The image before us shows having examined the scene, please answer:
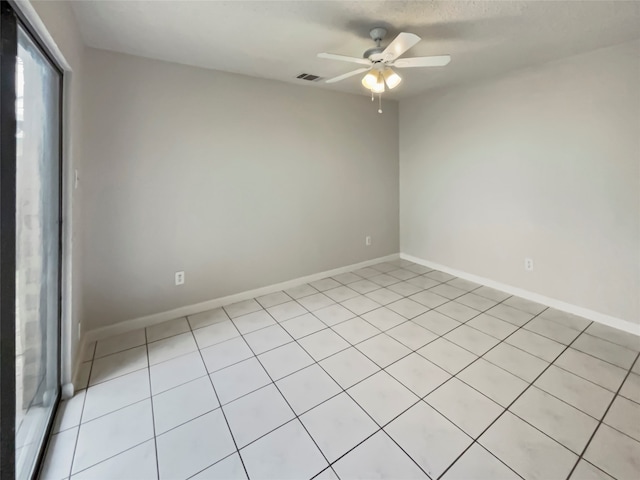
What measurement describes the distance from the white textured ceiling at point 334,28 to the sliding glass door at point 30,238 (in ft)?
2.38

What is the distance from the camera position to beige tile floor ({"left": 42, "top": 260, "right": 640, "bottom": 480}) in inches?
54.0

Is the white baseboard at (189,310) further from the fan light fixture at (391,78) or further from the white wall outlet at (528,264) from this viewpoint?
the fan light fixture at (391,78)

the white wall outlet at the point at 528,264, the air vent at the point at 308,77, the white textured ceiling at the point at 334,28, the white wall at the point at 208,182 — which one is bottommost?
the white wall outlet at the point at 528,264

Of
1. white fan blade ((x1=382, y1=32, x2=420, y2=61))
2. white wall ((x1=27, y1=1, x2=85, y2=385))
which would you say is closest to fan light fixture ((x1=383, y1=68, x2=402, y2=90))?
white fan blade ((x1=382, y1=32, x2=420, y2=61))

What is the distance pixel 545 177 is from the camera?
2896 millimetres

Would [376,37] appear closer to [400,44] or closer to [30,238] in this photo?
[400,44]

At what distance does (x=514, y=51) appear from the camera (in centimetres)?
249

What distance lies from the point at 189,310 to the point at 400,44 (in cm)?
284

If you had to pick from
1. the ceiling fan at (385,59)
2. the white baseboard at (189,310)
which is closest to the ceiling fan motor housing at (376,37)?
the ceiling fan at (385,59)

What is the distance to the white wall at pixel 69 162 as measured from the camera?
1583 mm

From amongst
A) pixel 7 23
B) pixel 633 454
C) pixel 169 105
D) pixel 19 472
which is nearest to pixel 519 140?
pixel 633 454

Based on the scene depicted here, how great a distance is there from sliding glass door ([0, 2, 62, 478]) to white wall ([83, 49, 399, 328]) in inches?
28.9

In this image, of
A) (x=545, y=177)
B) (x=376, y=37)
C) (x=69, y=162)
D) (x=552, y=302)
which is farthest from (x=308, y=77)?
(x=552, y=302)

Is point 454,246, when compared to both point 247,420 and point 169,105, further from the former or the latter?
point 169,105
